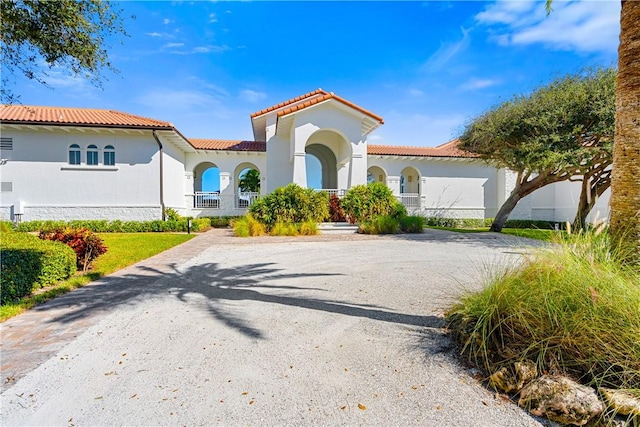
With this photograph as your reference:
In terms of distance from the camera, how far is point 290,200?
15.3m

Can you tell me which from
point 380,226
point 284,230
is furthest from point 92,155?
point 380,226

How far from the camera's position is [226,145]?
23047 mm

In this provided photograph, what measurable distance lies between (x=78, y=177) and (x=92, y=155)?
59.5 inches

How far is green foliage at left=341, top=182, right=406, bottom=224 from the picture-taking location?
15.8m

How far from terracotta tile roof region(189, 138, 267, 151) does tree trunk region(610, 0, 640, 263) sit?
21263 millimetres

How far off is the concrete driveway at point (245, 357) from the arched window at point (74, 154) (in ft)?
51.1

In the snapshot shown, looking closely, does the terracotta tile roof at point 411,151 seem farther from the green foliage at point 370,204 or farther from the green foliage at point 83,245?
the green foliage at point 83,245

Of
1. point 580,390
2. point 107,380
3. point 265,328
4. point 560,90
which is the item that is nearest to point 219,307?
point 265,328

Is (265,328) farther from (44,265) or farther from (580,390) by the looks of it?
(44,265)

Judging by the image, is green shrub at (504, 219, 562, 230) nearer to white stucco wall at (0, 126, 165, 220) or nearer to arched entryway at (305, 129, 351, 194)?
arched entryway at (305, 129, 351, 194)

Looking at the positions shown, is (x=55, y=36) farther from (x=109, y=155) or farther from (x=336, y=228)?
(x=109, y=155)

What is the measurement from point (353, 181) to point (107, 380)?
16.0 m

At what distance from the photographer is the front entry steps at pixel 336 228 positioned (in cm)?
1523

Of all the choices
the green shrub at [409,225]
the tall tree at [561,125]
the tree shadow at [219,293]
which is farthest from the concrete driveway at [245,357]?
the tall tree at [561,125]
